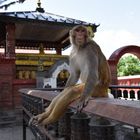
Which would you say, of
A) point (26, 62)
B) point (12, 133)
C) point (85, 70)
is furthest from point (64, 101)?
point (26, 62)

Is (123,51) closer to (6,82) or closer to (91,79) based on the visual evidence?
(6,82)

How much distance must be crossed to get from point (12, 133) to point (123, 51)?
6.11 meters

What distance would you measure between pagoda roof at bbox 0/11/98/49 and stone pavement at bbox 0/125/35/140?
4307mm

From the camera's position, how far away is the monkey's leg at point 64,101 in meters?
2.20

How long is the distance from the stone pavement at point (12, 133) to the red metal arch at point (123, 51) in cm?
487

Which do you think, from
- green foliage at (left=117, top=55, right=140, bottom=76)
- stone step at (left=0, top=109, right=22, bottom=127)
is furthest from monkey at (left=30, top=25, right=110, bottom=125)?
green foliage at (left=117, top=55, right=140, bottom=76)

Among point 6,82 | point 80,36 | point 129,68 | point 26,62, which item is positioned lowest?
point 6,82

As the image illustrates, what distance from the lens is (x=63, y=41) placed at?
50.6 ft

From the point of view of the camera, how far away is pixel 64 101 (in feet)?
7.22

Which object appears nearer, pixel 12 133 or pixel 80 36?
pixel 80 36

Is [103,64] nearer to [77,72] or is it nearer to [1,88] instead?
[77,72]

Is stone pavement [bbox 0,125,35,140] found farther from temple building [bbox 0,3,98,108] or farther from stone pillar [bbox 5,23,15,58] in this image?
stone pillar [bbox 5,23,15,58]

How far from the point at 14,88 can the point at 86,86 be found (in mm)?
8862

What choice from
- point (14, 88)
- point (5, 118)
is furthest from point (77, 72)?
point (14, 88)
